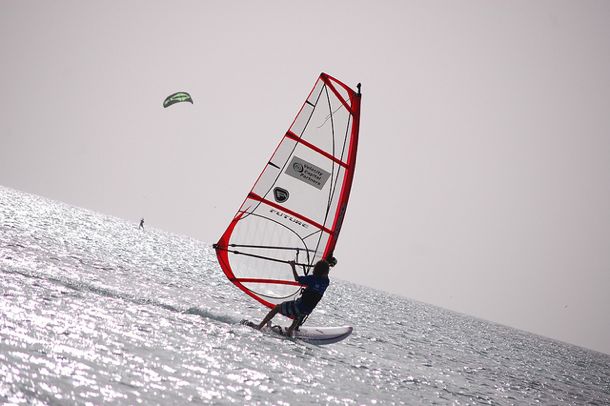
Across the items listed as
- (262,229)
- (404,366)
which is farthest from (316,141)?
(404,366)

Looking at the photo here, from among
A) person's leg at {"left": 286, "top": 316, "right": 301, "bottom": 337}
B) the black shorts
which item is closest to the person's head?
the black shorts

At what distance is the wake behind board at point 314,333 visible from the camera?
488 inches

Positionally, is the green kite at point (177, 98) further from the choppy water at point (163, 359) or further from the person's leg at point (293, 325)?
the person's leg at point (293, 325)

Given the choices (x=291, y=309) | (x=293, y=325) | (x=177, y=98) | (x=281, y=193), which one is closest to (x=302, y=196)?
(x=281, y=193)

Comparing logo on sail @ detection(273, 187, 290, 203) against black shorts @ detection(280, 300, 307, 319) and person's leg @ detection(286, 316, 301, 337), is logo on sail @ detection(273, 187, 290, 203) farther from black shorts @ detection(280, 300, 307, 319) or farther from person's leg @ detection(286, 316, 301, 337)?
person's leg @ detection(286, 316, 301, 337)

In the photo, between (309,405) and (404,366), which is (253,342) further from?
(404,366)

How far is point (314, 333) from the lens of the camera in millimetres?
12984

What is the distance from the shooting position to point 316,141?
10859mm

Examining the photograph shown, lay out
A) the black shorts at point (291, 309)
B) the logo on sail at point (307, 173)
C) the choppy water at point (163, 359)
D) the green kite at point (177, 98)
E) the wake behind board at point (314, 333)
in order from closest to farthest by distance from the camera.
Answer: the choppy water at point (163, 359) → the logo on sail at point (307, 173) → the black shorts at point (291, 309) → the wake behind board at point (314, 333) → the green kite at point (177, 98)

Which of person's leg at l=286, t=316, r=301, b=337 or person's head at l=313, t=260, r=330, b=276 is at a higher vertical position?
person's head at l=313, t=260, r=330, b=276

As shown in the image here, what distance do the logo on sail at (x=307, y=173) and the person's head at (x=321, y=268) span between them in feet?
4.47

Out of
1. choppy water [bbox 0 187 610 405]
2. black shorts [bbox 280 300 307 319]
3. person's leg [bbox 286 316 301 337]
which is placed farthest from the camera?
person's leg [bbox 286 316 301 337]

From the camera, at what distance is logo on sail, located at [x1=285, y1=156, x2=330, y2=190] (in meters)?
10.9

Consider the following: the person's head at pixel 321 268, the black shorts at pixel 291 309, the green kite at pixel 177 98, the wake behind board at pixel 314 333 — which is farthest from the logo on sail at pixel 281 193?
the green kite at pixel 177 98
